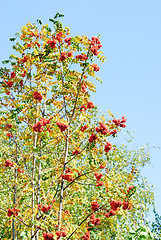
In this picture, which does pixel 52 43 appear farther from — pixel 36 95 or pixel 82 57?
pixel 36 95

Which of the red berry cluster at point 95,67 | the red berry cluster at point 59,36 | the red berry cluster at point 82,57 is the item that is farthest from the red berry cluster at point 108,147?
the red berry cluster at point 59,36

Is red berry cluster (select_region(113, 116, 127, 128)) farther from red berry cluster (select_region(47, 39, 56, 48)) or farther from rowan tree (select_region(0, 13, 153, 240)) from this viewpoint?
red berry cluster (select_region(47, 39, 56, 48))

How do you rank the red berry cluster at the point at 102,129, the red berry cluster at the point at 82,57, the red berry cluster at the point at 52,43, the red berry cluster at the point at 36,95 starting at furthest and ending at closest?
the red berry cluster at the point at 36,95
the red berry cluster at the point at 52,43
the red berry cluster at the point at 82,57
the red berry cluster at the point at 102,129

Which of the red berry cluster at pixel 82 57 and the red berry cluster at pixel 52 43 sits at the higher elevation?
the red berry cluster at pixel 52 43

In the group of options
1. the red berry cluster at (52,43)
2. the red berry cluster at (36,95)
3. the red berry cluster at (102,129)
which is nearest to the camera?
the red berry cluster at (102,129)

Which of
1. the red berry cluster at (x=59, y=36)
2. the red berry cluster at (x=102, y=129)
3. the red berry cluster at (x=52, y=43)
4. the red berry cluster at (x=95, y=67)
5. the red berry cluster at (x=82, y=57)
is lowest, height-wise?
the red berry cluster at (x=102, y=129)

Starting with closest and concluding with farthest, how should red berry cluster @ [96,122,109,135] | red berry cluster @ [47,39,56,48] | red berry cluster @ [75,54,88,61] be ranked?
red berry cluster @ [96,122,109,135] → red berry cluster @ [75,54,88,61] → red berry cluster @ [47,39,56,48]

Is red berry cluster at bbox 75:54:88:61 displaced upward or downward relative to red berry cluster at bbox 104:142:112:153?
upward

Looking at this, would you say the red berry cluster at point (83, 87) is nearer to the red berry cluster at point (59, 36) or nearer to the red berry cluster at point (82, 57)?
the red berry cluster at point (82, 57)

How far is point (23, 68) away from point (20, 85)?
16.0 inches

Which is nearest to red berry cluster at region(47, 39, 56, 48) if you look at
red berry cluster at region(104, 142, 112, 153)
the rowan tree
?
the rowan tree

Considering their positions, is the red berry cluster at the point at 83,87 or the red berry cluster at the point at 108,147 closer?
the red berry cluster at the point at 108,147

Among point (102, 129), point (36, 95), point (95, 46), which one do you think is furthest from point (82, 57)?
point (102, 129)

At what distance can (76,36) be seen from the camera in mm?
5176
